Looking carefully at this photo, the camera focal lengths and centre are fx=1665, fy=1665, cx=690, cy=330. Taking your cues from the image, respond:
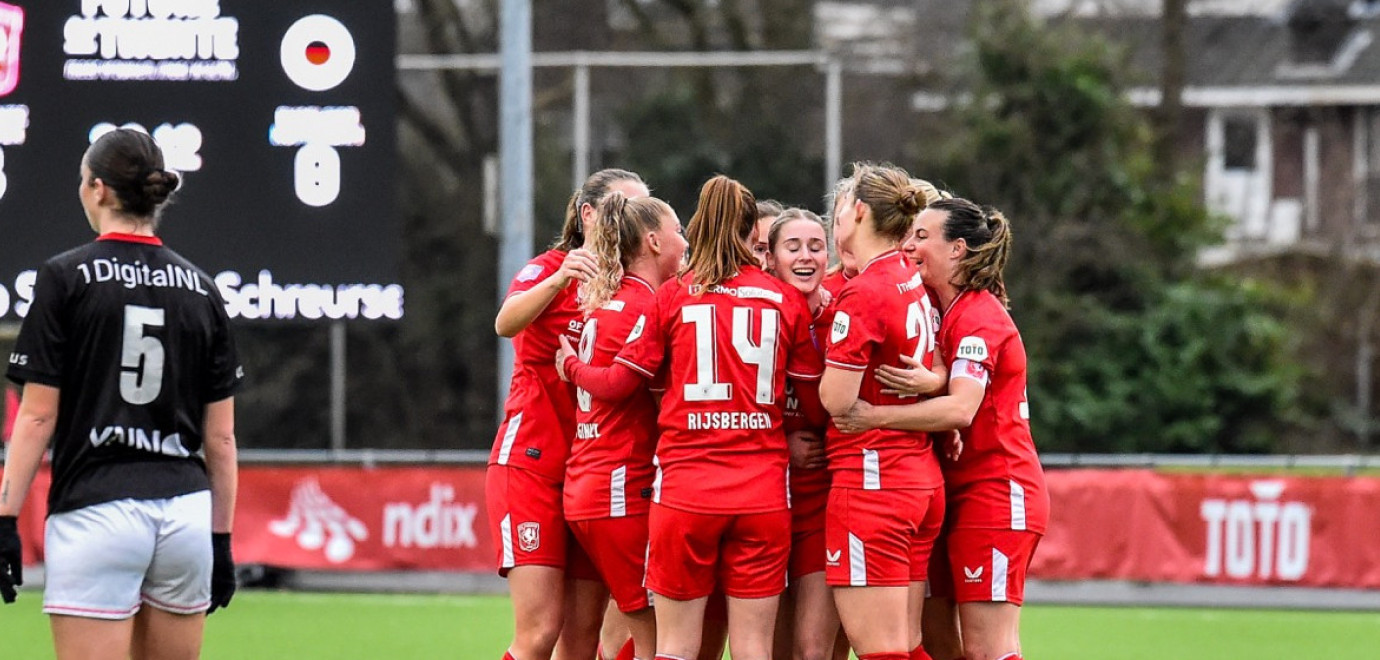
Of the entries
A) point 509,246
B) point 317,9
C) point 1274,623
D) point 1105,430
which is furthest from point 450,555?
point 1105,430

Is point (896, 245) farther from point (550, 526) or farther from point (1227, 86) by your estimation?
point (1227, 86)

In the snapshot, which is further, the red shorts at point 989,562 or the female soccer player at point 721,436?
the red shorts at point 989,562

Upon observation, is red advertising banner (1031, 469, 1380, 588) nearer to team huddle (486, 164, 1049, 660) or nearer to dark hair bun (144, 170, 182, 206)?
team huddle (486, 164, 1049, 660)

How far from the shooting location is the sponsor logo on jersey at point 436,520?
43.0 ft

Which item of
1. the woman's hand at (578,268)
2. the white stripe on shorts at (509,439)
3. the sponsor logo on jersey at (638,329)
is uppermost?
the woman's hand at (578,268)

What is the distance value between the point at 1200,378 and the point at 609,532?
58.4ft

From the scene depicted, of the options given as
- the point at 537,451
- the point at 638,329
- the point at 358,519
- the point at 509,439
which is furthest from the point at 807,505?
the point at 358,519

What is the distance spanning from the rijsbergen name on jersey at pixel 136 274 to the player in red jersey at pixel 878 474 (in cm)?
212

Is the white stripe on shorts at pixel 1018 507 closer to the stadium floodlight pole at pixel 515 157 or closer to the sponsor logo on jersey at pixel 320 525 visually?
the stadium floodlight pole at pixel 515 157

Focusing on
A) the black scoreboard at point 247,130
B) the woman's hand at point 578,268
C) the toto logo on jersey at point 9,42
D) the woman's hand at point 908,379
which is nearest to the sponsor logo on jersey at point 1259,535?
the black scoreboard at point 247,130

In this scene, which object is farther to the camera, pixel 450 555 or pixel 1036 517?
pixel 450 555

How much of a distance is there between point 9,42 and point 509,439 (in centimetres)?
522

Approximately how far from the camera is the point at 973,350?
5801 mm

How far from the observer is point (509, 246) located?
472 inches
